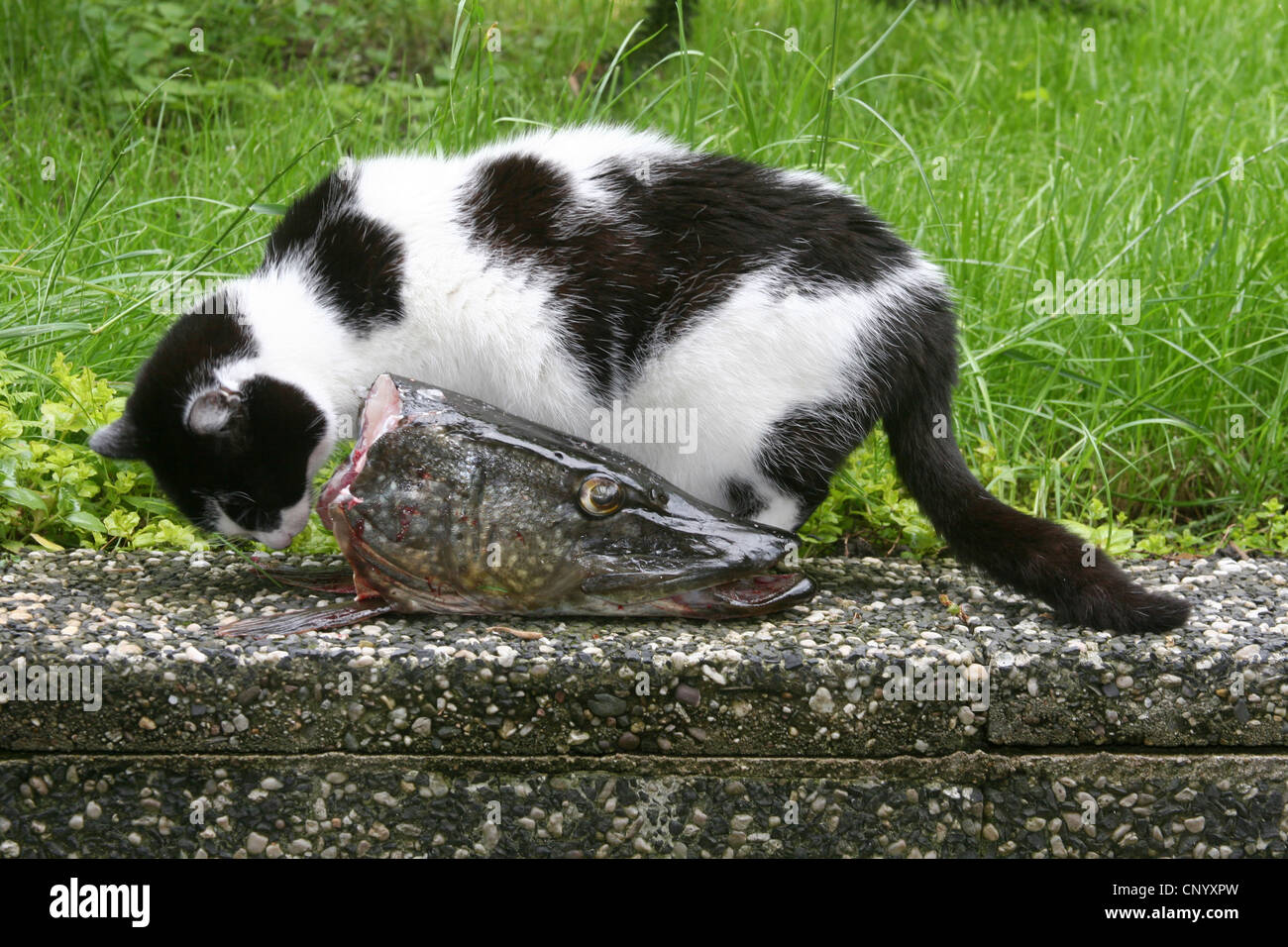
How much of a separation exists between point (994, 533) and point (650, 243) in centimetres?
95

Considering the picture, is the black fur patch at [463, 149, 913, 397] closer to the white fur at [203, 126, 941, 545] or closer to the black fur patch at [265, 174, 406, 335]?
the white fur at [203, 126, 941, 545]

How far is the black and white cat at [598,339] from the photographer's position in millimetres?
2625

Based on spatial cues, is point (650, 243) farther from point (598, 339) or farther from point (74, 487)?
point (74, 487)

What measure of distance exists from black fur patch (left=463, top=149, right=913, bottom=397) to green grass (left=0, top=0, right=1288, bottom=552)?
0.76 meters

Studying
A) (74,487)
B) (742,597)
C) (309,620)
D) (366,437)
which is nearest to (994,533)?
(742,597)

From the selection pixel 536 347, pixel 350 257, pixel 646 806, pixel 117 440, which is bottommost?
pixel 646 806

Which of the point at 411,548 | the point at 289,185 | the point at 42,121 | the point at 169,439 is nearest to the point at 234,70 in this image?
the point at 42,121

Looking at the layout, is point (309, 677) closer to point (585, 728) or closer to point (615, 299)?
point (585, 728)

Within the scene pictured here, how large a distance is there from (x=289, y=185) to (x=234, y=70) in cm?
205

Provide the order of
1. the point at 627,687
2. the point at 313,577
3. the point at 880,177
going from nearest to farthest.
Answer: the point at 627,687 → the point at 313,577 → the point at 880,177

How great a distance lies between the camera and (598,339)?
8.80ft

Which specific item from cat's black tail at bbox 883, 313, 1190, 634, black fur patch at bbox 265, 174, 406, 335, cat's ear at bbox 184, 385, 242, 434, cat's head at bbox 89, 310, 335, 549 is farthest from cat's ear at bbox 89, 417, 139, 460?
cat's black tail at bbox 883, 313, 1190, 634

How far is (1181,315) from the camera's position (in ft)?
12.7

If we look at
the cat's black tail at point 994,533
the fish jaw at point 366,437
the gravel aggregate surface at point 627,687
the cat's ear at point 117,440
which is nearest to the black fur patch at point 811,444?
the cat's black tail at point 994,533
